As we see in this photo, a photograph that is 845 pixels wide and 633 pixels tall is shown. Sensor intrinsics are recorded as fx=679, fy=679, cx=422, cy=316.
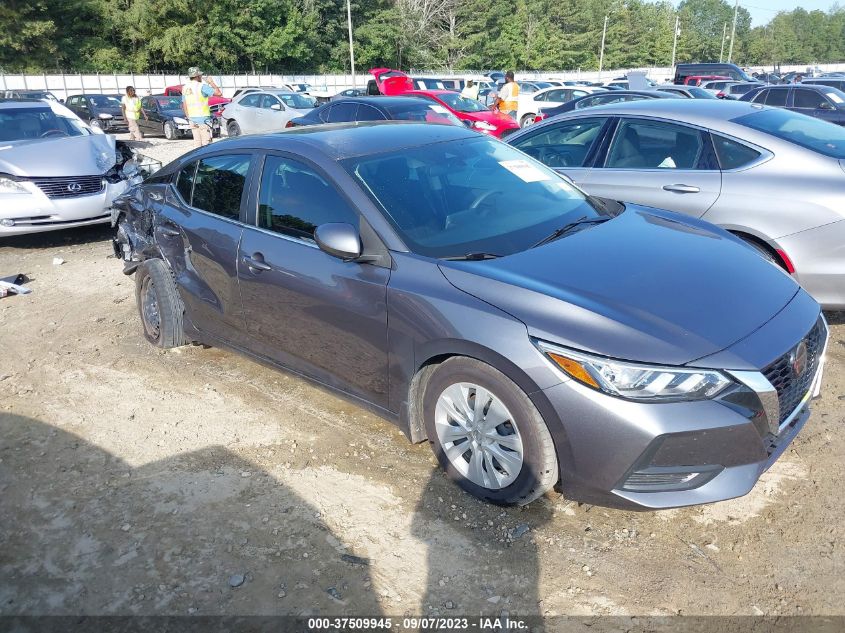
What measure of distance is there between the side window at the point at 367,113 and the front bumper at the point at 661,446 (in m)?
9.96

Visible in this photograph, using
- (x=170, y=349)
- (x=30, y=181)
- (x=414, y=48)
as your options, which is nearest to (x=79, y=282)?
(x=30, y=181)

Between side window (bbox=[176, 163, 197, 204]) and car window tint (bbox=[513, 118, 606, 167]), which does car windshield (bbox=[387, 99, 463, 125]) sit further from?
side window (bbox=[176, 163, 197, 204])

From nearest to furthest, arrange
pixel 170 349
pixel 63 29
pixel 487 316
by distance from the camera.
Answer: pixel 487 316 → pixel 170 349 → pixel 63 29

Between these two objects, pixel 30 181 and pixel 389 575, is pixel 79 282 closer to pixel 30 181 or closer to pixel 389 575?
pixel 30 181

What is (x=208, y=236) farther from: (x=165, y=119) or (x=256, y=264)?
(x=165, y=119)

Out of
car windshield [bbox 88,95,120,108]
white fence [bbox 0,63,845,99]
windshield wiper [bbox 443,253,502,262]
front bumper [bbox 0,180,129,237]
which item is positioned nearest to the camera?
windshield wiper [bbox 443,253,502,262]

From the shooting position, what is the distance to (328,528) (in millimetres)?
3107

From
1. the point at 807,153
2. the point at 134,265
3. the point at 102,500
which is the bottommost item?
the point at 102,500

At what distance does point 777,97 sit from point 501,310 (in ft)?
54.3

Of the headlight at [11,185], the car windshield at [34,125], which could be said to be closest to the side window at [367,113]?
the car windshield at [34,125]

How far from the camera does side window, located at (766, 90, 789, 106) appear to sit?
53.0 ft

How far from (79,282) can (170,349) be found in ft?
7.95

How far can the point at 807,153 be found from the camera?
186 inches

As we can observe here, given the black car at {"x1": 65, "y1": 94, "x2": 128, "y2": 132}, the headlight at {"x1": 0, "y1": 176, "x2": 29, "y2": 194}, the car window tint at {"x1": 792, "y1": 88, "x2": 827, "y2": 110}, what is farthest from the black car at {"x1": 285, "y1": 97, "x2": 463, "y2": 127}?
the black car at {"x1": 65, "y1": 94, "x2": 128, "y2": 132}
